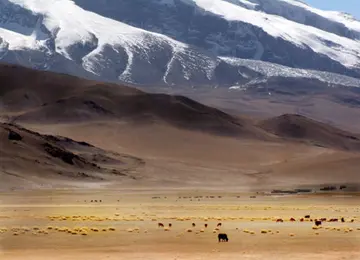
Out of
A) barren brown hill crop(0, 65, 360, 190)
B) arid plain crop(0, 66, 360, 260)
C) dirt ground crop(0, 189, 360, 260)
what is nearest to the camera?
dirt ground crop(0, 189, 360, 260)

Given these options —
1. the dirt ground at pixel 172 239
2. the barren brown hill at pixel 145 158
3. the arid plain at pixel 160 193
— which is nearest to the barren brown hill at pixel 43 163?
the barren brown hill at pixel 145 158

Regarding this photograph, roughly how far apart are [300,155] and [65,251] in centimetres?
15582

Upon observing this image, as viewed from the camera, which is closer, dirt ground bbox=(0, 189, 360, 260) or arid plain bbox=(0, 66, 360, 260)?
dirt ground bbox=(0, 189, 360, 260)

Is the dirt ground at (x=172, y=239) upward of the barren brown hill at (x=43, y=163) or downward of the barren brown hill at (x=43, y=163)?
upward

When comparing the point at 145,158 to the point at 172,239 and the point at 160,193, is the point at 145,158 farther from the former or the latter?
the point at 172,239

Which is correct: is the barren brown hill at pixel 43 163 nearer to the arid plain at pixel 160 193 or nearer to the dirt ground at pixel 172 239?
the arid plain at pixel 160 193

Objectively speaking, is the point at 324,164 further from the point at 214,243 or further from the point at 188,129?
the point at 214,243

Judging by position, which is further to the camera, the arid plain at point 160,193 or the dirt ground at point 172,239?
the arid plain at point 160,193

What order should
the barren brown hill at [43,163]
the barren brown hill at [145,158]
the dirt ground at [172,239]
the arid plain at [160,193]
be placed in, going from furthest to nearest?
the barren brown hill at [145,158]
the barren brown hill at [43,163]
the arid plain at [160,193]
the dirt ground at [172,239]

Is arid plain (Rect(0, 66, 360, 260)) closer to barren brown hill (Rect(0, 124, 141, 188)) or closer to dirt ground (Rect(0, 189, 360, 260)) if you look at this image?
dirt ground (Rect(0, 189, 360, 260))

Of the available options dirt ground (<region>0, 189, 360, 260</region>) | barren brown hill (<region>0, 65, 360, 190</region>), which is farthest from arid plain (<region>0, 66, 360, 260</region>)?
barren brown hill (<region>0, 65, 360, 190</region>)

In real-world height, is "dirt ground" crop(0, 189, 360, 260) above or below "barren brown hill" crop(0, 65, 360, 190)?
above

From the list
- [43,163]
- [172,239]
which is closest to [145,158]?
[43,163]

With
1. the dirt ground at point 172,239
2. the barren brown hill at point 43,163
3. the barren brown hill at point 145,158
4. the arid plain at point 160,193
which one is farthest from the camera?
the barren brown hill at point 145,158
